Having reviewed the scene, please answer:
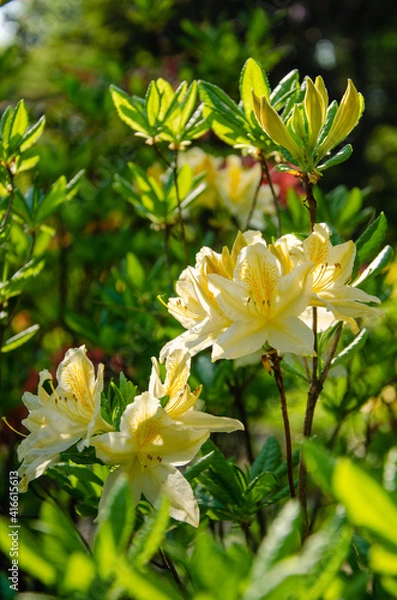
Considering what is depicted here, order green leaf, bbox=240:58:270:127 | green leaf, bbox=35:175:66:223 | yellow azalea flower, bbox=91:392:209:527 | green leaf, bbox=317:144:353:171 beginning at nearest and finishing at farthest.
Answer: yellow azalea flower, bbox=91:392:209:527, green leaf, bbox=317:144:353:171, green leaf, bbox=240:58:270:127, green leaf, bbox=35:175:66:223

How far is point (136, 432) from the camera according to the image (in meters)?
0.75

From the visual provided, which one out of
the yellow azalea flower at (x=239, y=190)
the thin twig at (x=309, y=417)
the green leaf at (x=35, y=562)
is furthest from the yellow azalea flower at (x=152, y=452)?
the yellow azalea flower at (x=239, y=190)

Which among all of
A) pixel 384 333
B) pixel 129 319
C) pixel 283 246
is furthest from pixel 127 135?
pixel 283 246

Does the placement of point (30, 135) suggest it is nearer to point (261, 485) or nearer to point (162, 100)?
point (162, 100)

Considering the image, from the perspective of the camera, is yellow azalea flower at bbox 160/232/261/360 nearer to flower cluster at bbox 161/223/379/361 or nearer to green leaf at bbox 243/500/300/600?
flower cluster at bbox 161/223/379/361

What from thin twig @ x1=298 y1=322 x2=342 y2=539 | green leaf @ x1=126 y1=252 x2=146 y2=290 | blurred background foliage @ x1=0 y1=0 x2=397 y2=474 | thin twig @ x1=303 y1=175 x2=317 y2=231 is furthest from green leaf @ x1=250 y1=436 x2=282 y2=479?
green leaf @ x1=126 y1=252 x2=146 y2=290

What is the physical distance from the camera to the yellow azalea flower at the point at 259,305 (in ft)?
2.59

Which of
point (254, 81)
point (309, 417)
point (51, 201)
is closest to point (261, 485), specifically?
point (309, 417)

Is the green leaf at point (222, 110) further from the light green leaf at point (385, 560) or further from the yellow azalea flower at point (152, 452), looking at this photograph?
the light green leaf at point (385, 560)

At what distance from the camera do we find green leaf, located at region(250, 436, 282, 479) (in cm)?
103

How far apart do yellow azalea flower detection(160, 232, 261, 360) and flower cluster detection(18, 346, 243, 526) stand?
0.03m

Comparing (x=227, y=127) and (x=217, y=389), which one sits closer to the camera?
(x=227, y=127)

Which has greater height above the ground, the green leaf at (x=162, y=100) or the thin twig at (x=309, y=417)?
the green leaf at (x=162, y=100)

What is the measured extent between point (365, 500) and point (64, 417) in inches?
18.2
